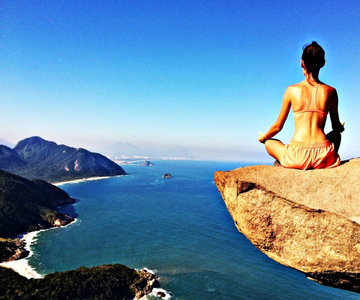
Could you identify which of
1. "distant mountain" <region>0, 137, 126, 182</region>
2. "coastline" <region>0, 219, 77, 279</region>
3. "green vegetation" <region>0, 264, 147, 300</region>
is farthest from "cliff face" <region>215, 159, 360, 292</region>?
"distant mountain" <region>0, 137, 126, 182</region>

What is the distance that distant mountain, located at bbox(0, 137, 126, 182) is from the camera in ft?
451

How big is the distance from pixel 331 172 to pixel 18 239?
53.7 metres

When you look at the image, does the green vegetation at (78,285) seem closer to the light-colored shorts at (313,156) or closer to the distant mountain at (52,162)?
the light-colored shorts at (313,156)

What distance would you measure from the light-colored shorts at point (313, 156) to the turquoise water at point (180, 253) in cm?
2738

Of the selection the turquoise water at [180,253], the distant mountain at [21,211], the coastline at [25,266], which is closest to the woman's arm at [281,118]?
the turquoise water at [180,253]

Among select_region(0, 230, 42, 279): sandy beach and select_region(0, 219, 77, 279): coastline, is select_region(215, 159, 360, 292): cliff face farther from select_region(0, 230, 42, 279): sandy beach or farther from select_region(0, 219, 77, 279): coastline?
select_region(0, 230, 42, 279): sandy beach

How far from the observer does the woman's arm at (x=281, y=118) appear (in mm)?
4504

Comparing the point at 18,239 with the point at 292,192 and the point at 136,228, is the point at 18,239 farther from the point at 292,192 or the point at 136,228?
the point at 292,192

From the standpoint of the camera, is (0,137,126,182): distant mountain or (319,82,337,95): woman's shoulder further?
(0,137,126,182): distant mountain

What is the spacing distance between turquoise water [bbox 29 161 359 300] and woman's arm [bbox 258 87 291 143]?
27.2 m

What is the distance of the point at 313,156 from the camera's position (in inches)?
163

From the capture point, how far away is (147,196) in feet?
268

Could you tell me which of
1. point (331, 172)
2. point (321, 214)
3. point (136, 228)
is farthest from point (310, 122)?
point (136, 228)

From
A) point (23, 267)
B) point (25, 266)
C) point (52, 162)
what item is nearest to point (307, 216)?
point (23, 267)
